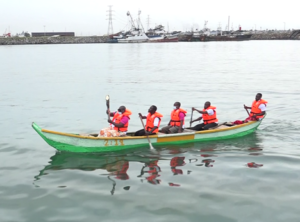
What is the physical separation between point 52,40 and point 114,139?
136 m

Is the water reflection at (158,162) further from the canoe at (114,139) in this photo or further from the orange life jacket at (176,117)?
the orange life jacket at (176,117)

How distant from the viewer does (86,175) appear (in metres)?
12.2

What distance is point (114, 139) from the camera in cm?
1399

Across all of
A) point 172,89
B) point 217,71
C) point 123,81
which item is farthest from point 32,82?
point 217,71

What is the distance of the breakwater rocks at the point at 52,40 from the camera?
13412 cm

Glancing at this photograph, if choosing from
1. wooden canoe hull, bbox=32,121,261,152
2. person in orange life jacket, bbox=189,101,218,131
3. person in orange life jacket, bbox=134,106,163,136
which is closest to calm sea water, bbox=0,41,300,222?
wooden canoe hull, bbox=32,121,261,152

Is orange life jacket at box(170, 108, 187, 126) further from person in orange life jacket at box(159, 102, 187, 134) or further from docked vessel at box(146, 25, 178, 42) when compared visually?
docked vessel at box(146, 25, 178, 42)

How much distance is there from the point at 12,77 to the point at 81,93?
1512 cm

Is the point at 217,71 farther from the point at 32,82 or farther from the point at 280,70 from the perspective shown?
the point at 32,82

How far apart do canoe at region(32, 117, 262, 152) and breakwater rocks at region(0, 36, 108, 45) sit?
13074cm

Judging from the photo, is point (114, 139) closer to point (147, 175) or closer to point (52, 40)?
point (147, 175)

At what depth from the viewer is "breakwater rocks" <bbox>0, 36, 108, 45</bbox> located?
134125 mm

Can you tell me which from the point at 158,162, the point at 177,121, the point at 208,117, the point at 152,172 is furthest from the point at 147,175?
the point at 208,117

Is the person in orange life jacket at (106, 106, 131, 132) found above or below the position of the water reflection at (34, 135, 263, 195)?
above
